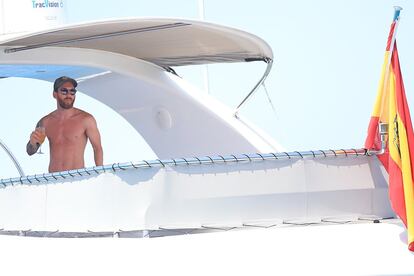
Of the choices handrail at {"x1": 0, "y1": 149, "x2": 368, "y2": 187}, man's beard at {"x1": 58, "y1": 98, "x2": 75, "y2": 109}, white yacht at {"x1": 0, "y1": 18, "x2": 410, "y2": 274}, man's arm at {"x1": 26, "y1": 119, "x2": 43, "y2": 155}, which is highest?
man's beard at {"x1": 58, "y1": 98, "x2": 75, "y2": 109}

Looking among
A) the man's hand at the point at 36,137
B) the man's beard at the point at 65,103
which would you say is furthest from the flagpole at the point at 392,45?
the man's hand at the point at 36,137

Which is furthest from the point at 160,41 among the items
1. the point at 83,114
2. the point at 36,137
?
the point at 36,137

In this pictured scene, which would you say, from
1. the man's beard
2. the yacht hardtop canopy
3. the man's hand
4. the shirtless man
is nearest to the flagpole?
the yacht hardtop canopy

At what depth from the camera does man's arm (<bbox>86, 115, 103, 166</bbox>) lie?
8281mm

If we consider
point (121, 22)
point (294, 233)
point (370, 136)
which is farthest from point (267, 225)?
point (121, 22)

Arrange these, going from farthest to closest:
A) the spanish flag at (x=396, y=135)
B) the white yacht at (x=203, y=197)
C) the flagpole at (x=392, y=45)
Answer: the flagpole at (x=392, y=45), the white yacht at (x=203, y=197), the spanish flag at (x=396, y=135)

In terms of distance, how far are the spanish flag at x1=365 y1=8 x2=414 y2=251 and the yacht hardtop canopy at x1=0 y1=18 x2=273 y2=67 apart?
156 centimetres

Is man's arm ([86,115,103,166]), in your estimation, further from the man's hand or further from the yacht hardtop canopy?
the yacht hardtop canopy

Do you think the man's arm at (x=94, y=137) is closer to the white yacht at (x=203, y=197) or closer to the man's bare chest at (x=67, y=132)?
the man's bare chest at (x=67, y=132)

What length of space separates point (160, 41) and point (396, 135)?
2969 mm

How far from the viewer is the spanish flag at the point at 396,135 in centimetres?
567

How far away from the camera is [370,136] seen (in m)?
6.24

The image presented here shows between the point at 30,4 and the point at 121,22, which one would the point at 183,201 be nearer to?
the point at 121,22

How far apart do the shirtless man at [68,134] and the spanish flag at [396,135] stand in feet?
8.76
